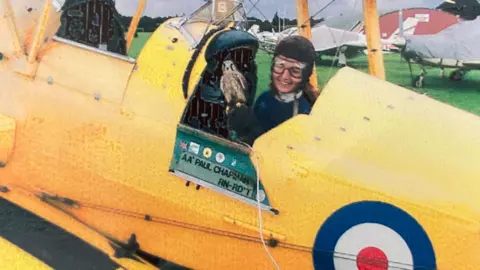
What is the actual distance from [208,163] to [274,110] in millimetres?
412

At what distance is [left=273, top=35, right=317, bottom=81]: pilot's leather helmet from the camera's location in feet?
8.06

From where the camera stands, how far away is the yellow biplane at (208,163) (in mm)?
2141

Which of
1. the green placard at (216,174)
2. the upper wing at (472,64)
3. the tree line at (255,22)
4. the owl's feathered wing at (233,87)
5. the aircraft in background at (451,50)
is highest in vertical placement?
the tree line at (255,22)

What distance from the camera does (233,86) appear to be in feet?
7.82

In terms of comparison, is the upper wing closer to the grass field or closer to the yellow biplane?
the grass field

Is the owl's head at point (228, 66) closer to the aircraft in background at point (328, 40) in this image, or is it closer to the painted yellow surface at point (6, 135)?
the aircraft in background at point (328, 40)

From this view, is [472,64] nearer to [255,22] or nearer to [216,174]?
[255,22]

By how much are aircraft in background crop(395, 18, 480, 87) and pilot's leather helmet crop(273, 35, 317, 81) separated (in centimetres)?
1214

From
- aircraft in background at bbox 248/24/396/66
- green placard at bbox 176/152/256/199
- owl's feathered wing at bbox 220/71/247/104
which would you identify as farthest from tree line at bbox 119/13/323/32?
green placard at bbox 176/152/256/199

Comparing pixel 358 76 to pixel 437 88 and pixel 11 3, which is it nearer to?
pixel 11 3

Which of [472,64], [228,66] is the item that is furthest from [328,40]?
[472,64]

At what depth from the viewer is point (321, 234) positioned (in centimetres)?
222

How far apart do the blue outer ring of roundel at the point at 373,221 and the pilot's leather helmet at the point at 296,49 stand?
709 millimetres

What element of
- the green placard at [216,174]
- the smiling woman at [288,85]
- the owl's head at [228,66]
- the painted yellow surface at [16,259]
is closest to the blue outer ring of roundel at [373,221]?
the green placard at [216,174]
